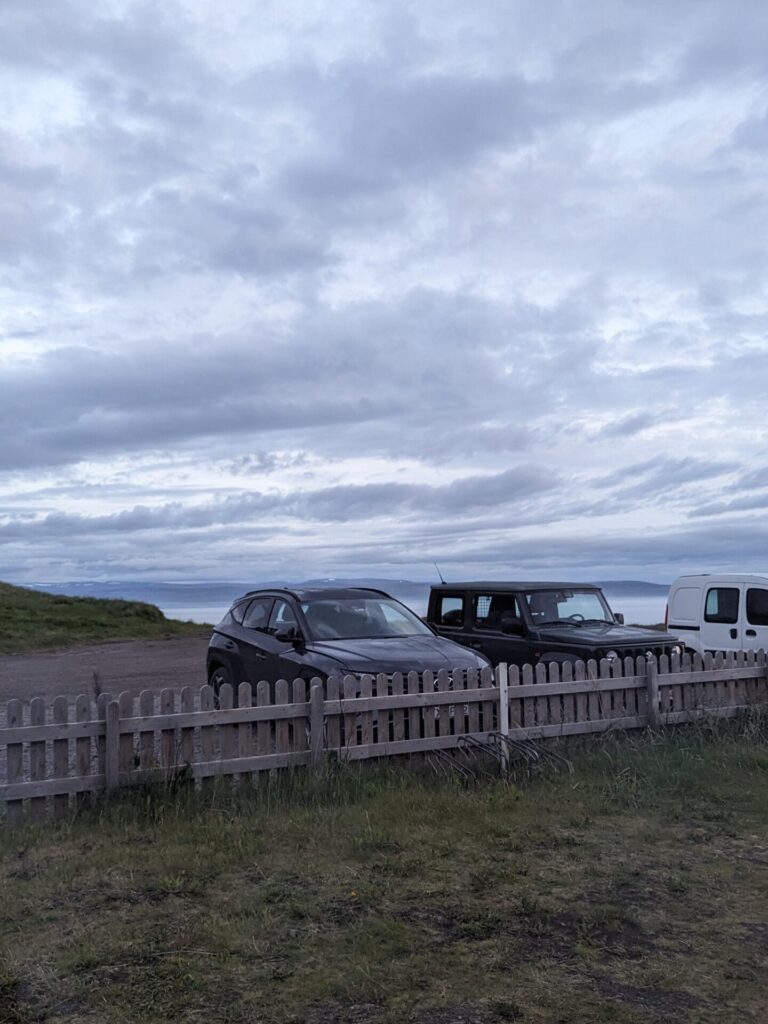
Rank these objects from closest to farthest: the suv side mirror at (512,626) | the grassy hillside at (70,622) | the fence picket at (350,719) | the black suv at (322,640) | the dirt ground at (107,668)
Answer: the fence picket at (350,719), the black suv at (322,640), the suv side mirror at (512,626), the dirt ground at (107,668), the grassy hillside at (70,622)

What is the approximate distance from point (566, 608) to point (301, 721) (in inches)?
224

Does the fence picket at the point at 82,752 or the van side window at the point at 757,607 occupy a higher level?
the van side window at the point at 757,607

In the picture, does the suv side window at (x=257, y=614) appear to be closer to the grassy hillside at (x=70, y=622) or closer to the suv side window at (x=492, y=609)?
the suv side window at (x=492, y=609)

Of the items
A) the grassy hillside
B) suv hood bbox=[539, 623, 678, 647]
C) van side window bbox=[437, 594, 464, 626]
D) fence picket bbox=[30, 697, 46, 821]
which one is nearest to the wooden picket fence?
fence picket bbox=[30, 697, 46, 821]

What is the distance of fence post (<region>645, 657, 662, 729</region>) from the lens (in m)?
10.7

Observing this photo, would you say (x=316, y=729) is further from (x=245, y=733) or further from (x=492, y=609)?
(x=492, y=609)

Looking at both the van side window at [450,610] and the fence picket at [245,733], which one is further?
the van side window at [450,610]

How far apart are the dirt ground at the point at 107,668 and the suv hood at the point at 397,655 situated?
517cm

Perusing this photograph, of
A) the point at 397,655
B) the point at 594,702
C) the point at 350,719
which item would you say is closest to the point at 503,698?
the point at 397,655

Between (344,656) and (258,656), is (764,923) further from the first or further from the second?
(258,656)

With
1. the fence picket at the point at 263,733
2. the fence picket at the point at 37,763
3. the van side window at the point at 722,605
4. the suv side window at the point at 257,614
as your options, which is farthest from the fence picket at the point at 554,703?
the van side window at the point at 722,605

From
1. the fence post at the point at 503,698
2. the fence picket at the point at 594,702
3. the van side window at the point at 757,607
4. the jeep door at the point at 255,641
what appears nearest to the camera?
the fence post at the point at 503,698

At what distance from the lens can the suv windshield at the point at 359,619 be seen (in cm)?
1069

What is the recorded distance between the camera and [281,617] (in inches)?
444
